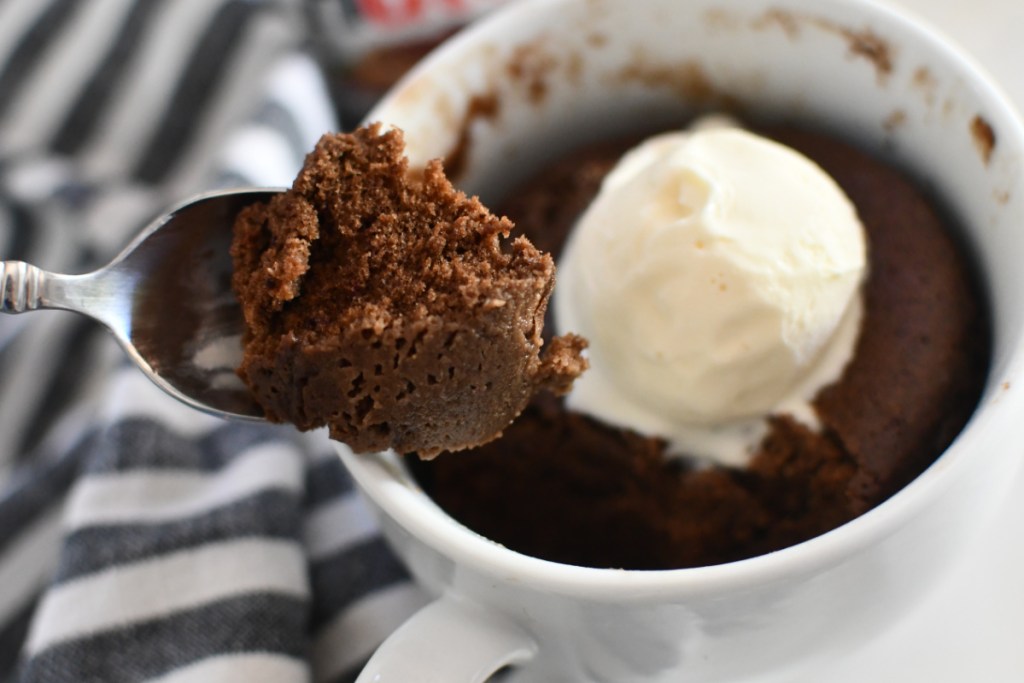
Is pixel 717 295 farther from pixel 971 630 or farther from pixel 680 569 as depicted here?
pixel 971 630

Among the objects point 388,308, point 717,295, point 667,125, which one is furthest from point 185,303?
point 667,125

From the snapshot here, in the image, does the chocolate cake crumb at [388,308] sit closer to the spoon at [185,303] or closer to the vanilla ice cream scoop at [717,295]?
the spoon at [185,303]

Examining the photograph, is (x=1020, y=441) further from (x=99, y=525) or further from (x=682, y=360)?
(x=99, y=525)

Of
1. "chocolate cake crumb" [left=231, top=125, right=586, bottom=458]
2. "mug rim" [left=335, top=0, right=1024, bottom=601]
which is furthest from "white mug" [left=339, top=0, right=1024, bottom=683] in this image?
"chocolate cake crumb" [left=231, top=125, right=586, bottom=458]

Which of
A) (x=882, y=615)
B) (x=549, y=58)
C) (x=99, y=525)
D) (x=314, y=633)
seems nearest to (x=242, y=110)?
(x=549, y=58)

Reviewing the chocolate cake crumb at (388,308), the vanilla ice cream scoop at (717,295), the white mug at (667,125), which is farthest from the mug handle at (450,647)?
the vanilla ice cream scoop at (717,295)

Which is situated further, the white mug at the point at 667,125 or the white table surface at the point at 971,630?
the white table surface at the point at 971,630
